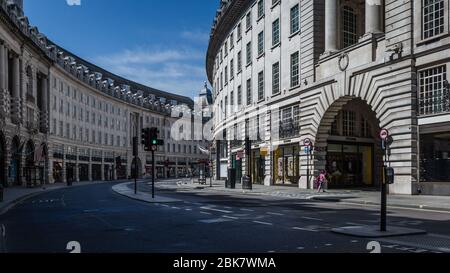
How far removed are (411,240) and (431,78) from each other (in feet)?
59.7

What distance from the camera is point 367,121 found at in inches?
1446

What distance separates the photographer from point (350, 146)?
121 feet

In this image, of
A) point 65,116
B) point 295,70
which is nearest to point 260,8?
point 295,70

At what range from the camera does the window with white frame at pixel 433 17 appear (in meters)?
24.9

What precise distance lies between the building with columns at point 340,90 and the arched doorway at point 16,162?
2435cm

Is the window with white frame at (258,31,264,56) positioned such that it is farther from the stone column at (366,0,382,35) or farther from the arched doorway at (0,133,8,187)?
the arched doorway at (0,133,8,187)

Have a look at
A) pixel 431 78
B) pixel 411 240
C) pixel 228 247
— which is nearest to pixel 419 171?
pixel 431 78

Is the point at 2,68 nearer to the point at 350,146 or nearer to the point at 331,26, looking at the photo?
the point at 331,26

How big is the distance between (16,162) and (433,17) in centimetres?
4665

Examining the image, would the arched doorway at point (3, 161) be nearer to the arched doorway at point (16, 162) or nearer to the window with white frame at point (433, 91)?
the arched doorway at point (16, 162)

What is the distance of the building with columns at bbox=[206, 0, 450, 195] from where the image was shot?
25.5 metres

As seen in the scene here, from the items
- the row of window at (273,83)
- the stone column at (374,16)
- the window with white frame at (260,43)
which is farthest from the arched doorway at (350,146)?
the window with white frame at (260,43)

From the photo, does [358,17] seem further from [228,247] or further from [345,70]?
[228,247]

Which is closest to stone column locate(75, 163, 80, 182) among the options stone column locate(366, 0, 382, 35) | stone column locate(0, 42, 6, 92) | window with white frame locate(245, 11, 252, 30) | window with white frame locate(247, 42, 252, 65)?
stone column locate(0, 42, 6, 92)
